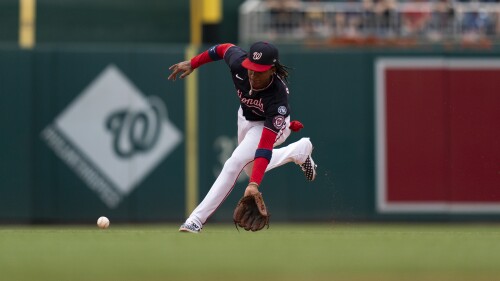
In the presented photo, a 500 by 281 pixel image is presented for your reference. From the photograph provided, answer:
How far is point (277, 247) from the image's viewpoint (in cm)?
972

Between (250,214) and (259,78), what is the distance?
1.25 metres

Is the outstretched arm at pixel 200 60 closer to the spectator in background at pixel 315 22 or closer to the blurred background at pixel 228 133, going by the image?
the blurred background at pixel 228 133

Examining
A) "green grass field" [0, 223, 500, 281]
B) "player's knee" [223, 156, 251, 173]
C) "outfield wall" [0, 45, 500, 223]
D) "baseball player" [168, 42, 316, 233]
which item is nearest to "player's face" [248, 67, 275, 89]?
"baseball player" [168, 42, 316, 233]

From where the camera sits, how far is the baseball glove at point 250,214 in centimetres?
979

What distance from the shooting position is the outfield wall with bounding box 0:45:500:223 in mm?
16438

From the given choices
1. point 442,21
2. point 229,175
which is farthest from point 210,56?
point 442,21

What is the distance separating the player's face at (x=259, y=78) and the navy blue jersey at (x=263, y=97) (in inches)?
3.9

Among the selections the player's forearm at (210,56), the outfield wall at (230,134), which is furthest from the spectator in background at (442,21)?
the player's forearm at (210,56)

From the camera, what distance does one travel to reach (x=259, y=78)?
393 inches

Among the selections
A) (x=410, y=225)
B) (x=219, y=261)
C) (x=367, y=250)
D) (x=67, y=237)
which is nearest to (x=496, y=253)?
(x=367, y=250)

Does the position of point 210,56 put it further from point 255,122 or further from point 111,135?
point 111,135

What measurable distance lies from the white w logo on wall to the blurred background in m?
0.02

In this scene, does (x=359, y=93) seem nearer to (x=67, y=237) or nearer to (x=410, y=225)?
(x=410, y=225)

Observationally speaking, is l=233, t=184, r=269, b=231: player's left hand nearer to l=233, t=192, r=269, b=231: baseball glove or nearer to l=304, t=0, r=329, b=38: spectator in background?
l=233, t=192, r=269, b=231: baseball glove
